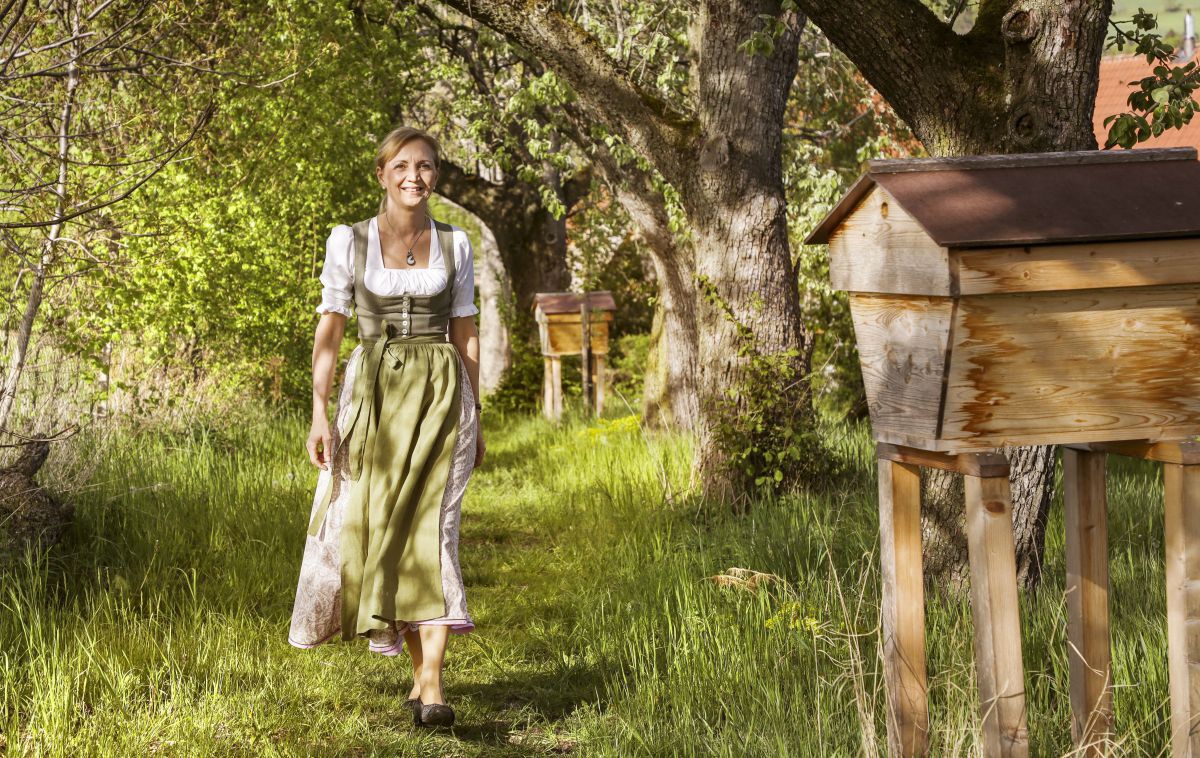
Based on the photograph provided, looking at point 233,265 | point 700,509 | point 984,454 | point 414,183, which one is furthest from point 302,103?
point 984,454

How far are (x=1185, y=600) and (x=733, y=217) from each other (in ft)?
16.3

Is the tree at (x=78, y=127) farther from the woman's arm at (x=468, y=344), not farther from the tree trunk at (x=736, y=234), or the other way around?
the tree trunk at (x=736, y=234)

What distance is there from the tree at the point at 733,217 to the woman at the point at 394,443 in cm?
317

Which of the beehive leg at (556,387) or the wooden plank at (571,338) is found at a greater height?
the wooden plank at (571,338)

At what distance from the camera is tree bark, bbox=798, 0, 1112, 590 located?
4.71m

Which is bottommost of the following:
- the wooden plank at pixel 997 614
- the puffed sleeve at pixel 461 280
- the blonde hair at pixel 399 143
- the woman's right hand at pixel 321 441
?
the wooden plank at pixel 997 614

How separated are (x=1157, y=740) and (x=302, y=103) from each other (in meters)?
10.2

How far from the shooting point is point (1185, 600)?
334cm

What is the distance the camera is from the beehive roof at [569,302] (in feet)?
50.0

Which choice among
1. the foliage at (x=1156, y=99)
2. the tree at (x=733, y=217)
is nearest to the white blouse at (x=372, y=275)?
the foliage at (x=1156, y=99)

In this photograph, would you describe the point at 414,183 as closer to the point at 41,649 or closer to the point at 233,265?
the point at 41,649

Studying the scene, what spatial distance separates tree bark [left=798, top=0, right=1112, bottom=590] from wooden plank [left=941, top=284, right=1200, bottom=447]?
5.55ft

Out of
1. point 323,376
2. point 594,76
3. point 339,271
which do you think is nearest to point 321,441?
point 323,376

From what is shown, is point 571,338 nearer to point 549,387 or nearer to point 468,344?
point 549,387
